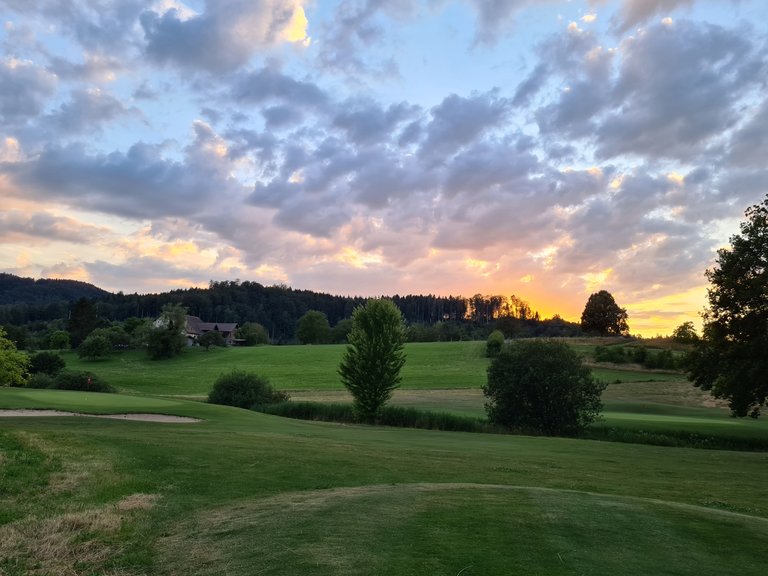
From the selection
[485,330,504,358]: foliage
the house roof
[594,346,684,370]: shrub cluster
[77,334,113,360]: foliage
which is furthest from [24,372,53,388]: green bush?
the house roof

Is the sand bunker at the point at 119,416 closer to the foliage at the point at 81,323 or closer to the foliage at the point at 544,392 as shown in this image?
the foliage at the point at 544,392

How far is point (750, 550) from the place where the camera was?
8.05 meters

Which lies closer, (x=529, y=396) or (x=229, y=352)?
(x=529, y=396)

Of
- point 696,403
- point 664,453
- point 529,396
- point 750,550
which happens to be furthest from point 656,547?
point 696,403

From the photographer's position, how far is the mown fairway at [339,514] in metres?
7.29

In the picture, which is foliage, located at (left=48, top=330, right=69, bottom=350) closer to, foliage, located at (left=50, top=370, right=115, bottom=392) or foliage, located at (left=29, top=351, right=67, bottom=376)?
foliage, located at (left=29, top=351, right=67, bottom=376)

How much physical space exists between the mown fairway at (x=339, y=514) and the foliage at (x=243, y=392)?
1171 inches

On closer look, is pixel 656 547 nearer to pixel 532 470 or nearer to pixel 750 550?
pixel 750 550

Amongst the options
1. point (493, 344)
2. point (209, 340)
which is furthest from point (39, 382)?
point (493, 344)

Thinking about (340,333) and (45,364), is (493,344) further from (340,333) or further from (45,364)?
(340,333)

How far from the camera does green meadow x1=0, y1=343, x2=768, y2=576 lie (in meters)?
7.32

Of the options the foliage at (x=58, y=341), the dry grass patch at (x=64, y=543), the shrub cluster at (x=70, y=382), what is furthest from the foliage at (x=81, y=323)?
the dry grass patch at (x=64, y=543)

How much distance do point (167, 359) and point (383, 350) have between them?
6748 cm

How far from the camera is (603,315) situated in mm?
107375
